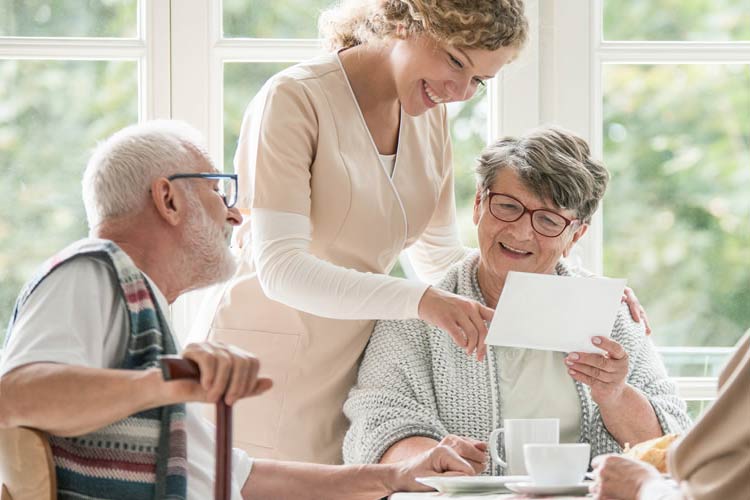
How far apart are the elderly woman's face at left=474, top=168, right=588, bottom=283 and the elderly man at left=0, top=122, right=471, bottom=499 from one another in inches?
22.5

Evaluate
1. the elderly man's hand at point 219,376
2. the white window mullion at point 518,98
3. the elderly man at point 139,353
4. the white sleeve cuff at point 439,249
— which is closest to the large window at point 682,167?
the white window mullion at point 518,98

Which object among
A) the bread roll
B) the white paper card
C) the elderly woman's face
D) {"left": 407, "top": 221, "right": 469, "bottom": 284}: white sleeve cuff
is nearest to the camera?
the bread roll

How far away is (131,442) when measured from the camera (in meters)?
1.61

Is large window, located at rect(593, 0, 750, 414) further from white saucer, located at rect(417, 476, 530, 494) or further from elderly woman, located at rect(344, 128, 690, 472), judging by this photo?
white saucer, located at rect(417, 476, 530, 494)

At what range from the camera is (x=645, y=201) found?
3141 mm

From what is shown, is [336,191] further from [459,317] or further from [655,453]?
[655,453]

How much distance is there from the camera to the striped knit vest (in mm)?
1577

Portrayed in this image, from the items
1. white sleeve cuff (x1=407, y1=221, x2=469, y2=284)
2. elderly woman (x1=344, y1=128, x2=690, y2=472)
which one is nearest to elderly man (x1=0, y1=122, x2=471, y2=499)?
elderly woman (x1=344, y1=128, x2=690, y2=472)

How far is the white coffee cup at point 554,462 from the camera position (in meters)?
1.69

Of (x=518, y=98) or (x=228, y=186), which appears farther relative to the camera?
(x=518, y=98)

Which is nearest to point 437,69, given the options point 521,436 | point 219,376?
point 521,436

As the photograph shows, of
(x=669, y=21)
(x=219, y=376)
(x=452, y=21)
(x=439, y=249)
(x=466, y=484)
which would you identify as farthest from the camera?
(x=669, y=21)

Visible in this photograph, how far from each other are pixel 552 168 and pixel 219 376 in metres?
1.23

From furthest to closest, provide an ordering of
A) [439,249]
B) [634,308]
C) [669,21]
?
[669,21] → [439,249] → [634,308]
